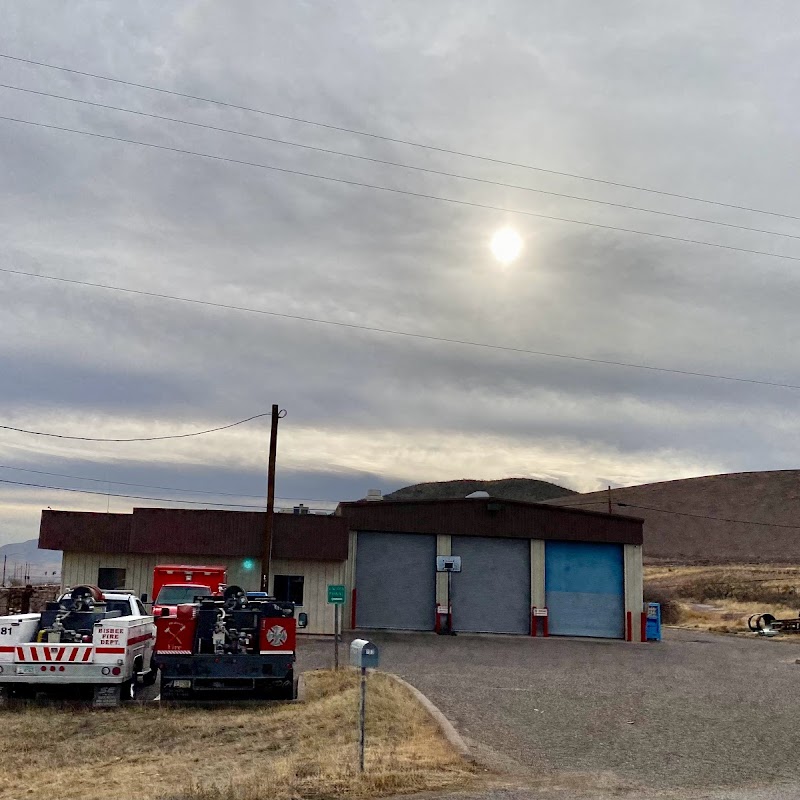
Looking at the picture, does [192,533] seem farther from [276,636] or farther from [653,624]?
[276,636]

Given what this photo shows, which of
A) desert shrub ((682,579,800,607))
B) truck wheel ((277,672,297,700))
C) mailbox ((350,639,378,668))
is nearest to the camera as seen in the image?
mailbox ((350,639,378,668))

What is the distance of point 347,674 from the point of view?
18.2m

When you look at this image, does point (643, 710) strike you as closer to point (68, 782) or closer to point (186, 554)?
point (68, 782)

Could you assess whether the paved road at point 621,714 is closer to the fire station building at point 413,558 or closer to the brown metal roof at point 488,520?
the fire station building at point 413,558

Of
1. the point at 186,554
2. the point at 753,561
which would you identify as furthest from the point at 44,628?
the point at 753,561

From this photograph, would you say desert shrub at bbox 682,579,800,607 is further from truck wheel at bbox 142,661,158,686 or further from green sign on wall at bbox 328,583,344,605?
truck wheel at bbox 142,661,158,686

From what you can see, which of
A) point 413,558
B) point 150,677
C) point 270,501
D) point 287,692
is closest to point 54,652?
point 150,677

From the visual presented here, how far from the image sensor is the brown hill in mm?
126312

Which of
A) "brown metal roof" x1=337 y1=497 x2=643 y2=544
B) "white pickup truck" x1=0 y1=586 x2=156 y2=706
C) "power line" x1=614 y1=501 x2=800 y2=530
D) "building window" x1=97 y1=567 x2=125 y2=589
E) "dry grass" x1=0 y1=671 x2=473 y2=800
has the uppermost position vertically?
"power line" x1=614 y1=501 x2=800 y2=530

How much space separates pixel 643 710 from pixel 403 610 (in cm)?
2082

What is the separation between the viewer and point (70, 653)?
15.1 meters

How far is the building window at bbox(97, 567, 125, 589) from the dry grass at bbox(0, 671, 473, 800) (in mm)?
20074

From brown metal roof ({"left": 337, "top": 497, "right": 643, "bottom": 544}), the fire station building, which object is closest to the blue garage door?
the fire station building

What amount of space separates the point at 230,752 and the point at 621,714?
661 centimetres
